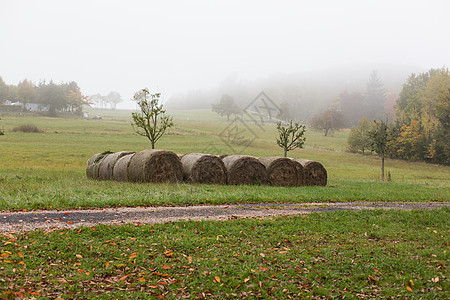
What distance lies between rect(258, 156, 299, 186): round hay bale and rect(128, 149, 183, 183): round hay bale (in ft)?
20.4

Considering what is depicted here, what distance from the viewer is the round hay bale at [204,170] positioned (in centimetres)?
2281

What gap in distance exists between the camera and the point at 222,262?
9.20 metres

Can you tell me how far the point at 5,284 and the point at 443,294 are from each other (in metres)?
9.36

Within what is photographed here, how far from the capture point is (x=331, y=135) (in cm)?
9662

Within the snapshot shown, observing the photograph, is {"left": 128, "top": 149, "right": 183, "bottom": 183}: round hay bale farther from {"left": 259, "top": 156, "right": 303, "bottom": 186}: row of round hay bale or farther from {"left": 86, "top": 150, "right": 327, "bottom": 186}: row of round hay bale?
{"left": 259, "top": 156, "right": 303, "bottom": 186}: row of round hay bale

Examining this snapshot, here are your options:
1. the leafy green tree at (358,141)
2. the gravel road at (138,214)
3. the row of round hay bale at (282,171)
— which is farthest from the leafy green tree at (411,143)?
the gravel road at (138,214)

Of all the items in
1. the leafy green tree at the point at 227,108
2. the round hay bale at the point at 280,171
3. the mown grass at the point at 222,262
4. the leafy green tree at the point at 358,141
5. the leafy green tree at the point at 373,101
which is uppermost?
the leafy green tree at the point at 373,101

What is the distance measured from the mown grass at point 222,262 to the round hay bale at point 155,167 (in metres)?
9.90

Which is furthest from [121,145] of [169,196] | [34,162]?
[169,196]

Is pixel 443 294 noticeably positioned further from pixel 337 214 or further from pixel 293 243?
pixel 337 214

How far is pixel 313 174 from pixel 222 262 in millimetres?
18800

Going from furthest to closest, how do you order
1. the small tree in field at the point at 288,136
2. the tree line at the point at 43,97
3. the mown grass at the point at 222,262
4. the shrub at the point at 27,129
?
the tree line at the point at 43,97, the shrub at the point at 27,129, the small tree in field at the point at 288,136, the mown grass at the point at 222,262

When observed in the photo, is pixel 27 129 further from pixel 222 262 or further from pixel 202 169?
pixel 222 262

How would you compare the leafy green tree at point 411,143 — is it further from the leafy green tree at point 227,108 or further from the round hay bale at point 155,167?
the leafy green tree at point 227,108
